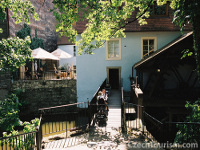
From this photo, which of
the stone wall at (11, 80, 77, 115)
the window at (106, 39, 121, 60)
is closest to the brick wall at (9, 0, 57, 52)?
the stone wall at (11, 80, 77, 115)

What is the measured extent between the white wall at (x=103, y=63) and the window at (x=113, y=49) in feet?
→ 1.14

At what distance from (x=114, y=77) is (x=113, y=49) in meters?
2.84

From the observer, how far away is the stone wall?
1520cm

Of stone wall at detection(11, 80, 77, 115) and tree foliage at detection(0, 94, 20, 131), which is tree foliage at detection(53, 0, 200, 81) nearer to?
tree foliage at detection(0, 94, 20, 131)

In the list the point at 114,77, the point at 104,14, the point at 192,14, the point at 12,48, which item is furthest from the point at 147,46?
the point at 12,48

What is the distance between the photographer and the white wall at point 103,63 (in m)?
14.4

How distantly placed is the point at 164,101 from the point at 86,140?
588cm

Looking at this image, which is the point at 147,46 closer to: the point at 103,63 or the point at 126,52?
the point at 126,52

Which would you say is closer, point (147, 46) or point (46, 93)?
point (147, 46)

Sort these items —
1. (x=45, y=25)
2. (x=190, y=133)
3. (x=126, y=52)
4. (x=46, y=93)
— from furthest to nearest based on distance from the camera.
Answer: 1. (x=45, y=25)
2. (x=46, y=93)
3. (x=126, y=52)
4. (x=190, y=133)

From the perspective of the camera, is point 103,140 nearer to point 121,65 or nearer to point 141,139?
point 141,139

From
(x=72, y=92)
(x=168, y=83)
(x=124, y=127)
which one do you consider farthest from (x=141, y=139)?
(x=72, y=92)

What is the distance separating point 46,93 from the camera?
15.4m

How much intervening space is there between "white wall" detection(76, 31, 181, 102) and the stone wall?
1.09 m
